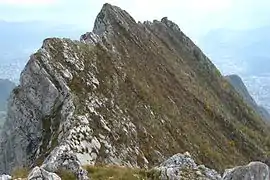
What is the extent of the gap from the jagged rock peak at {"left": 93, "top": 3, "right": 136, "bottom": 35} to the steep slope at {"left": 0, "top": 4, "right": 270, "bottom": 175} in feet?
0.60

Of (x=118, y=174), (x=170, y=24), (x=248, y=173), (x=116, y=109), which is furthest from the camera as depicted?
(x=170, y=24)

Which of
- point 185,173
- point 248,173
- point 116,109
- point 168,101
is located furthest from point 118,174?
point 168,101

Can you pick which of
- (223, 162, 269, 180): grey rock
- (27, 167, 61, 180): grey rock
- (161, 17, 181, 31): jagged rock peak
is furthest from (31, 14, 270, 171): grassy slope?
(27, 167, 61, 180): grey rock

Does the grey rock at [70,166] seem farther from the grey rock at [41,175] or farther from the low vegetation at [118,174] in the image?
the grey rock at [41,175]

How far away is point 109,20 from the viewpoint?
84.3m

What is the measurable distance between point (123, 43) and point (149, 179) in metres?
52.2

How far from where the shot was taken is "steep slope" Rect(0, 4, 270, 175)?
5369cm

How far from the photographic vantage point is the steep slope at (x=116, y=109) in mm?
53688

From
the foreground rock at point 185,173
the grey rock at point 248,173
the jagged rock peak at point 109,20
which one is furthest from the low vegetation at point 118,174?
the jagged rock peak at point 109,20

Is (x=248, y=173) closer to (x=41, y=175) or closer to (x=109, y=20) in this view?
(x=41, y=175)

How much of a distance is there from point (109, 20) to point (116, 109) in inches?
1113

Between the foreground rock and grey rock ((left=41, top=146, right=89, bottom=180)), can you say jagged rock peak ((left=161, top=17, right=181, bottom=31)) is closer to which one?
the foreground rock

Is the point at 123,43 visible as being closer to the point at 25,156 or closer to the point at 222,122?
the point at 222,122

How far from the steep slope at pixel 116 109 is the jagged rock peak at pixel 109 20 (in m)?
0.18
